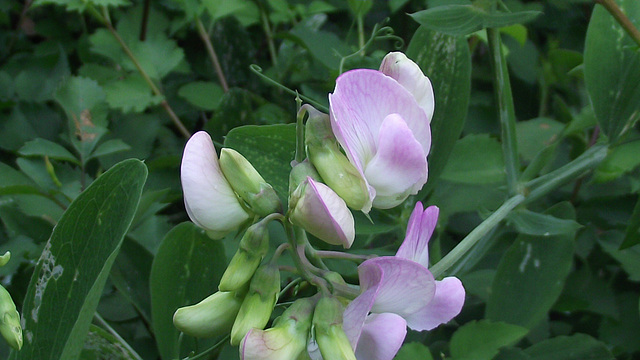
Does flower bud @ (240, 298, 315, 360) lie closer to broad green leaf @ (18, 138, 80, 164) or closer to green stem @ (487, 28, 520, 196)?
green stem @ (487, 28, 520, 196)

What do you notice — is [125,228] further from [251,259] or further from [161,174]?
[161,174]

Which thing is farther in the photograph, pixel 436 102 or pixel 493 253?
pixel 493 253

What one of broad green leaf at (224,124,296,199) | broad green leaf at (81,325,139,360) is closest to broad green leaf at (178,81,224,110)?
broad green leaf at (224,124,296,199)

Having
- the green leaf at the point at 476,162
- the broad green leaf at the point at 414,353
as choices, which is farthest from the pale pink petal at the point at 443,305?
the green leaf at the point at 476,162

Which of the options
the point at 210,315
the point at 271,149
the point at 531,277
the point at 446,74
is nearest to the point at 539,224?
the point at 531,277

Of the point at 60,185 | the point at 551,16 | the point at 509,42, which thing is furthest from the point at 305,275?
the point at 551,16

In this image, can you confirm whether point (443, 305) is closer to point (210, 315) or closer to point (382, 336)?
point (382, 336)
